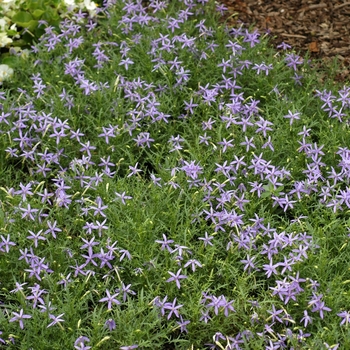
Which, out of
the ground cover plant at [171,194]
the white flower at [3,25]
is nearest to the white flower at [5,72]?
the ground cover plant at [171,194]

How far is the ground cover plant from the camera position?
346 centimetres

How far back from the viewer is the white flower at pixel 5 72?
5066 millimetres

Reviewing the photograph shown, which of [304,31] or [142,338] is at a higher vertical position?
[304,31]

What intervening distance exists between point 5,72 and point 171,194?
A: 186 cm

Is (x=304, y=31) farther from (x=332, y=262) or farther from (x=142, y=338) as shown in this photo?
(x=142, y=338)

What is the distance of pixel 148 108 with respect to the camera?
15.1ft

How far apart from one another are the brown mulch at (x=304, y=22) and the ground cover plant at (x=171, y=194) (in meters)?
0.38

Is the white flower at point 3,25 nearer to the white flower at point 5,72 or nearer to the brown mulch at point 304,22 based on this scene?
the white flower at point 5,72

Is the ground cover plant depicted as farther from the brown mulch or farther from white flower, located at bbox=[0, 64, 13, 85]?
the brown mulch

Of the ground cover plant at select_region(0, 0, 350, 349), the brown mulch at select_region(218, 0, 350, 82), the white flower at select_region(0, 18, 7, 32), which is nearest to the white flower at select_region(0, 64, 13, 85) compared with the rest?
the ground cover plant at select_region(0, 0, 350, 349)

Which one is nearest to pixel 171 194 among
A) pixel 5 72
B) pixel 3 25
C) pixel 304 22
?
pixel 5 72

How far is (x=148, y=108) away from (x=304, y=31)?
1.87m

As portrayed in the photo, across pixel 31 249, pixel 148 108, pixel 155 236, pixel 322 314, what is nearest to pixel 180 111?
pixel 148 108

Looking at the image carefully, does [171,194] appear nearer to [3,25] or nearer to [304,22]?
[3,25]
